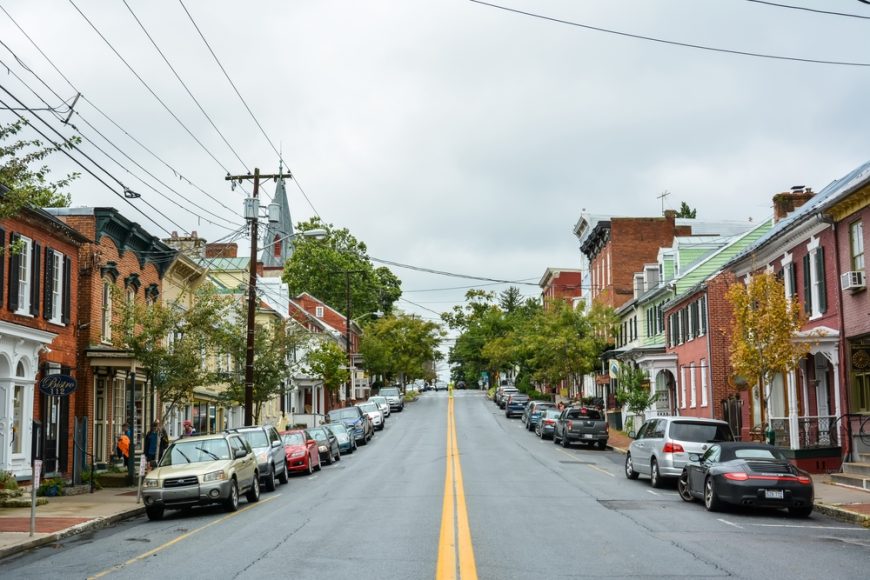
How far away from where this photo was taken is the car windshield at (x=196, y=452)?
21.8m

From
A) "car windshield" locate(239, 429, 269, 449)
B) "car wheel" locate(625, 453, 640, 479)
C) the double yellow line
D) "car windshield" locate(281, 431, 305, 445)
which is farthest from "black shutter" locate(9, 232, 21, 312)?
"car wheel" locate(625, 453, 640, 479)

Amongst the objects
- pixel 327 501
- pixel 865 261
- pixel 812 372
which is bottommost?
pixel 327 501

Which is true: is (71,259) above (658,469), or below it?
above

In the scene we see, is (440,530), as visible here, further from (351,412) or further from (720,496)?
(351,412)

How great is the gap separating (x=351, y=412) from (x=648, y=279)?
17608 mm

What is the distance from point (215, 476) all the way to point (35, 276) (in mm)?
9757

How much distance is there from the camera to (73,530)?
1852cm

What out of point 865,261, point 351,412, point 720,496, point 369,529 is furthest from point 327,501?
point 351,412

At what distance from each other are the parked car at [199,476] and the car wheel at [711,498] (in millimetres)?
9632

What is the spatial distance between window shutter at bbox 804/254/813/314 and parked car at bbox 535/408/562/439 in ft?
67.2

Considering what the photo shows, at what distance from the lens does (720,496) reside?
19406 millimetres

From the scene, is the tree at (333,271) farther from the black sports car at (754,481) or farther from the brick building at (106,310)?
the black sports car at (754,481)

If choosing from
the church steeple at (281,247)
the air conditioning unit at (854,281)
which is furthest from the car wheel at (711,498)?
the church steeple at (281,247)

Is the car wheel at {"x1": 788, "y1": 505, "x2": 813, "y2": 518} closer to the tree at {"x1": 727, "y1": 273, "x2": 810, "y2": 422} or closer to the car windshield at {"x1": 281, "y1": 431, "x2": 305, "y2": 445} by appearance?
the tree at {"x1": 727, "y1": 273, "x2": 810, "y2": 422}
